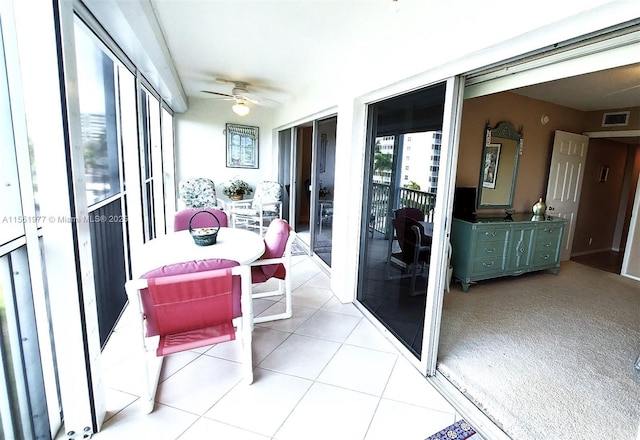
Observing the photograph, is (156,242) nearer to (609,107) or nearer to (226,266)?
(226,266)

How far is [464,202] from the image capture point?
3574 mm

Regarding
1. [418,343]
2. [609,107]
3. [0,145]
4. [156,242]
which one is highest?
[609,107]

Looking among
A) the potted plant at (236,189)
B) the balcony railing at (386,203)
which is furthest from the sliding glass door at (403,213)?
the potted plant at (236,189)

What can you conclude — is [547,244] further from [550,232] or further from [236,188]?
[236,188]

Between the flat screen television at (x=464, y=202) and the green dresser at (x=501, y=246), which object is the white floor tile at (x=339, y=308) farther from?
the flat screen television at (x=464, y=202)

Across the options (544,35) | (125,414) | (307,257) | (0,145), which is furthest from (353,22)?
(307,257)

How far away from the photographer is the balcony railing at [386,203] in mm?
2215

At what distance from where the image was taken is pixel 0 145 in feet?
3.78

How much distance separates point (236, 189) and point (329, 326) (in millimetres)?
3701

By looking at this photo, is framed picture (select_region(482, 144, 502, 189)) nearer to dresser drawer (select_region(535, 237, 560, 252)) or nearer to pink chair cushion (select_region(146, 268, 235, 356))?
dresser drawer (select_region(535, 237, 560, 252))

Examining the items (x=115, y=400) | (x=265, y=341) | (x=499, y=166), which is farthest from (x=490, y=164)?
(x=115, y=400)

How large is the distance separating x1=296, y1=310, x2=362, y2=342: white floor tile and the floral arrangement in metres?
3.43

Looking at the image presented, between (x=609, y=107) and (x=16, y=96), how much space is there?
19.2 feet

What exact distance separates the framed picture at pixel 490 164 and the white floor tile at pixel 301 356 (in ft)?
9.03
